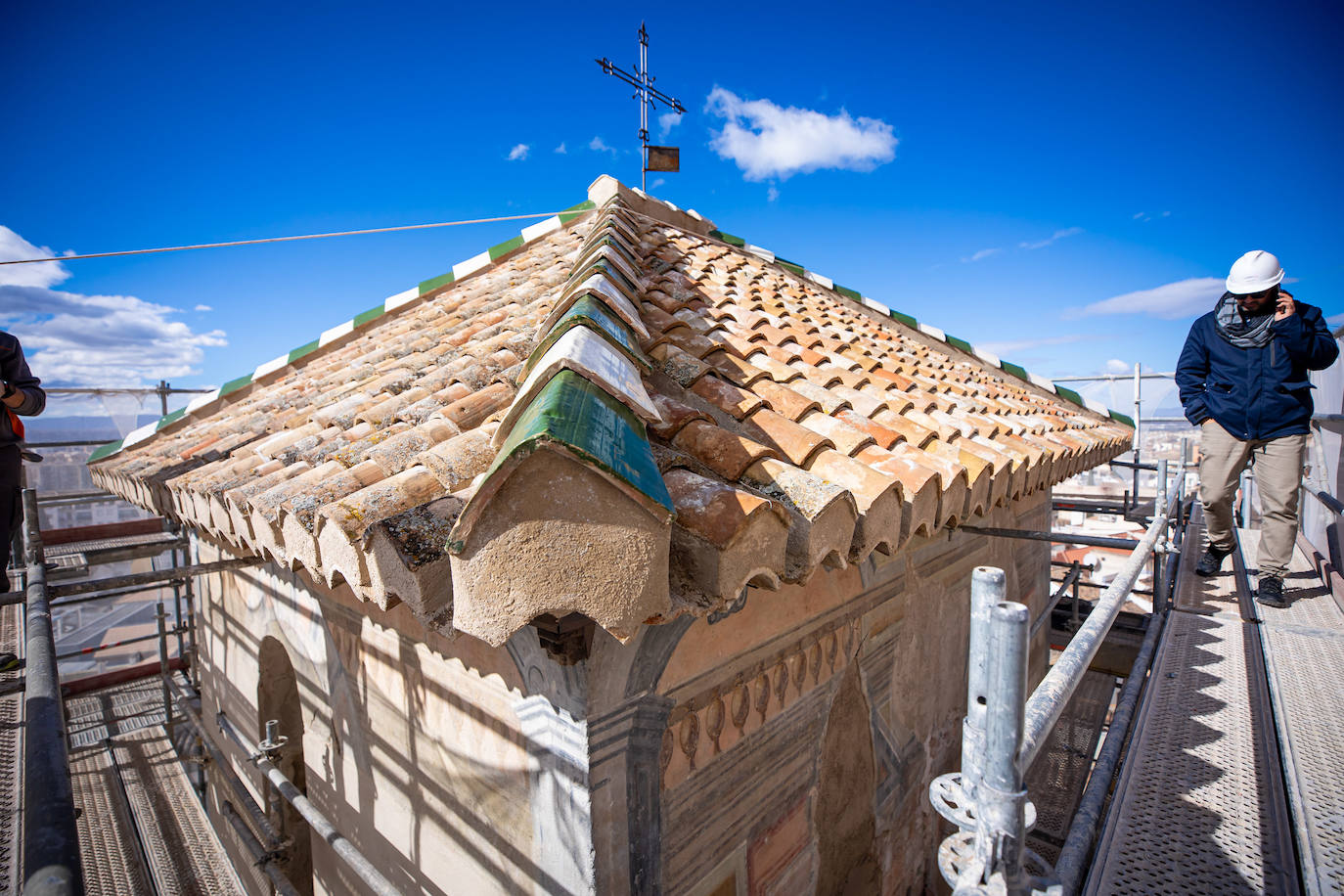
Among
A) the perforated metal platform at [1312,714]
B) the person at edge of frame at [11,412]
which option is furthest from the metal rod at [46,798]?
the perforated metal platform at [1312,714]

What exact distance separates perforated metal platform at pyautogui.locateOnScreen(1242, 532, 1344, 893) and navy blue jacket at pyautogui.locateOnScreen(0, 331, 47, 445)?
250 inches

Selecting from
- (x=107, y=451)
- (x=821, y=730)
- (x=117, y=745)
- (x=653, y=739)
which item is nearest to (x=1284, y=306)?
(x=821, y=730)

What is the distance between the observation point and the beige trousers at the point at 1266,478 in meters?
3.51

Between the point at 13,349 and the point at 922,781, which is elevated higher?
the point at 13,349

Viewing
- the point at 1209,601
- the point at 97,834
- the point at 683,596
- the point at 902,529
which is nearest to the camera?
the point at 683,596

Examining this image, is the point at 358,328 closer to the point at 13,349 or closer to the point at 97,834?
the point at 13,349

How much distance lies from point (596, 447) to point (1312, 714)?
3.58 metres

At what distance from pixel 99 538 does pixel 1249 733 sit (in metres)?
12.2

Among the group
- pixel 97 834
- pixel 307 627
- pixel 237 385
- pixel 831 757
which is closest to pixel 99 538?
pixel 97 834

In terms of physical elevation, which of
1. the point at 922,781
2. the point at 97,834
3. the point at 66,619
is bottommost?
the point at 66,619

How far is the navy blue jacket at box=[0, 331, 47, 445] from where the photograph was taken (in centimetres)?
348

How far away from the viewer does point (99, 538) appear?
827 centimetres

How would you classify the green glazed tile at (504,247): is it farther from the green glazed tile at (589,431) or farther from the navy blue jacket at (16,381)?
the green glazed tile at (589,431)

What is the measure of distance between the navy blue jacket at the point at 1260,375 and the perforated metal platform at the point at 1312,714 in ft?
3.87
